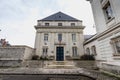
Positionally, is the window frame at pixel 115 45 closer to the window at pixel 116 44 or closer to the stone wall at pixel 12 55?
the window at pixel 116 44

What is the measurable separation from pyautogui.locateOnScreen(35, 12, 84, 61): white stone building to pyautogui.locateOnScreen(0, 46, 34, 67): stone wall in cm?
431

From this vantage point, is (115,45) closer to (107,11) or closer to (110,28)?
(110,28)

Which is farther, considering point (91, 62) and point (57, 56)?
point (57, 56)

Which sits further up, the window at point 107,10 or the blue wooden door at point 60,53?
the window at point 107,10

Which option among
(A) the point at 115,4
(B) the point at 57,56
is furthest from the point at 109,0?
(B) the point at 57,56

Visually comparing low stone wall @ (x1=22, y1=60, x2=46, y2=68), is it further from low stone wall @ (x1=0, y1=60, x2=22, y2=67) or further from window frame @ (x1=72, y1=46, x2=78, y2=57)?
window frame @ (x1=72, y1=46, x2=78, y2=57)

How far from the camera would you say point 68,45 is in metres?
15.3

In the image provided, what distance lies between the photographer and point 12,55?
10.3m

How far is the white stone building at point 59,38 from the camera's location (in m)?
14.9

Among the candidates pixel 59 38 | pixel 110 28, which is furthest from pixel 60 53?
pixel 110 28

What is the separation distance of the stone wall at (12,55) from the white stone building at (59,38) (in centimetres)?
431

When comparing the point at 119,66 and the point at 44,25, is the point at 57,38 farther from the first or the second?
the point at 119,66

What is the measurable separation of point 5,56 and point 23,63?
2.58m

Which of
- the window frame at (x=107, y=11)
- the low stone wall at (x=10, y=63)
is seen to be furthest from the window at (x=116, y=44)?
the low stone wall at (x=10, y=63)
